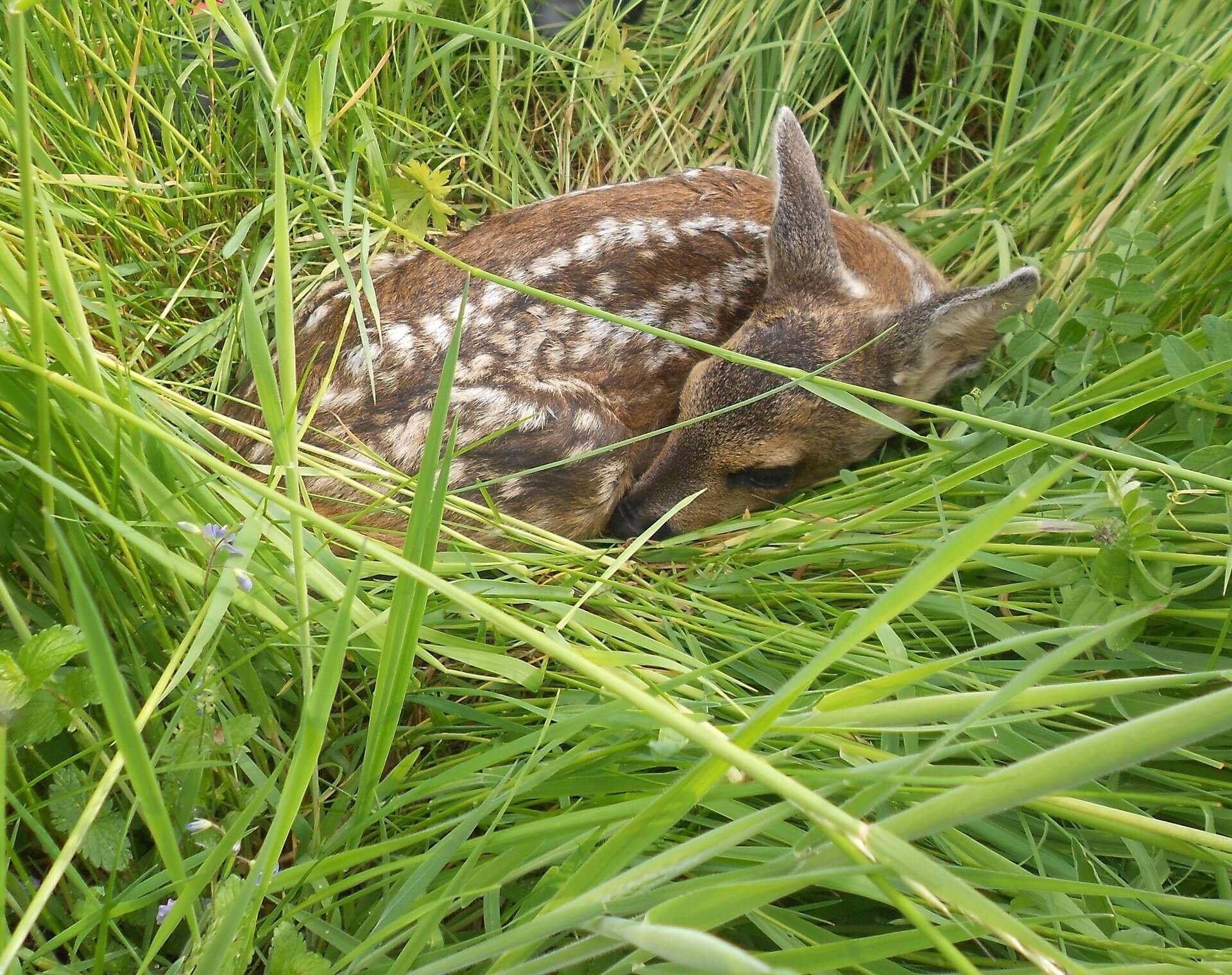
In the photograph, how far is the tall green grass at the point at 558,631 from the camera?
2.98 feet

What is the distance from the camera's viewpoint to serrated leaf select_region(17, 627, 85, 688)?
3.39 feet

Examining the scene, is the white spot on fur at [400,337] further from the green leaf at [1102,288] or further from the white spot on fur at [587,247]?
the green leaf at [1102,288]

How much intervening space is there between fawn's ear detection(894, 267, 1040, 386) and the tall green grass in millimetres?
73

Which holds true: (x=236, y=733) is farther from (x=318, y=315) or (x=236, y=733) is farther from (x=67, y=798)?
(x=318, y=315)

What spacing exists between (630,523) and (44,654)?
61.6 inches

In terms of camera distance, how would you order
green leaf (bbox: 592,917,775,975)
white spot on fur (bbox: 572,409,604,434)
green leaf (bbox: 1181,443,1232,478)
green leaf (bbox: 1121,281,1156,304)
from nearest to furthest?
green leaf (bbox: 592,917,775,975) → green leaf (bbox: 1181,443,1232,478) → green leaf (bbox: 1121,281,1156,304) → white spot on fur (bbox: 572,409,604,434)

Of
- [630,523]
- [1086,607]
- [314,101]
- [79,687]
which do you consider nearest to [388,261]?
[630,523]

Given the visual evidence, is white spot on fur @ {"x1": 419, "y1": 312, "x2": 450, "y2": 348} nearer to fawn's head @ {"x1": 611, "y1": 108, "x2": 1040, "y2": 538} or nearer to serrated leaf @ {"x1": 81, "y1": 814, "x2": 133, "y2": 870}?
fawn's head @ {"x1": 611, "y1": 108, "x2": 1040, "y2": 538}

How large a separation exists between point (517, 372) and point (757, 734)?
1610 mm

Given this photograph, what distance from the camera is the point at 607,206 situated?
2615 millimetres

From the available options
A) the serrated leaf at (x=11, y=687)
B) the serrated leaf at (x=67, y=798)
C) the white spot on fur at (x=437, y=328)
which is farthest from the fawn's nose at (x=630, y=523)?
the serrated leaf at (x=11, y=687)

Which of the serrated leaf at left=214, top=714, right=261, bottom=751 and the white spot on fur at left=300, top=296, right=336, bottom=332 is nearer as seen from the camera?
the serrated leaf at left=214, top=714, right=261, bottom=751

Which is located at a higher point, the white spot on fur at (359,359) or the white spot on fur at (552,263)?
the white spot on fur at (552,263)

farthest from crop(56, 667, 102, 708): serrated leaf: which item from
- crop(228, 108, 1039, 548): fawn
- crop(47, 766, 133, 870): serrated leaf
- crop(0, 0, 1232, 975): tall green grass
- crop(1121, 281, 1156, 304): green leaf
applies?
crop(1121, 281, 1156, 304): green leaf
